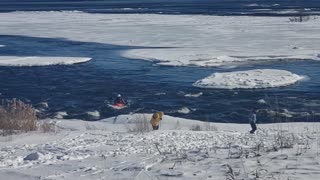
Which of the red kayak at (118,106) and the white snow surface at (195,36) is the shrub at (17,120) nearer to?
the red kayak at (118,106)

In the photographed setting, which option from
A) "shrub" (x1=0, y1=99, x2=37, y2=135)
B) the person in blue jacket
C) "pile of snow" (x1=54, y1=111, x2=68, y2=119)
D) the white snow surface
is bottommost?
"pile of snow" (x1=54, y1=111, x2=68, y2=119)

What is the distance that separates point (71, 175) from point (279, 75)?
49.0 feet

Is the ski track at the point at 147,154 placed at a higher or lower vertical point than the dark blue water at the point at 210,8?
lower

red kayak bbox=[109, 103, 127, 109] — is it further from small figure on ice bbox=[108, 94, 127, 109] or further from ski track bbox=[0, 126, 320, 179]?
ski track bbox=[0, 126, 320, 179]

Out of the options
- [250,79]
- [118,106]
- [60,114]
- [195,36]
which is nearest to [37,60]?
[250,79]

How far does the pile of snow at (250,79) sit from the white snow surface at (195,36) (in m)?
3.88

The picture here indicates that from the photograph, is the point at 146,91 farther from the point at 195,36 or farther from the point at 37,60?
the point at 195,36

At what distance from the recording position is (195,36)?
119 ft

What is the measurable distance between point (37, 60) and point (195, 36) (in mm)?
11917

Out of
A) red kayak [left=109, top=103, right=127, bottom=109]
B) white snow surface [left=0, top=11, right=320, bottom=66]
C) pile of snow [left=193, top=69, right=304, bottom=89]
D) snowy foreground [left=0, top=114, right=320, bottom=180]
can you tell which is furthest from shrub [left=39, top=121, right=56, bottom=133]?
white snow surface [left=0, top=11, right=320, bottom=66]

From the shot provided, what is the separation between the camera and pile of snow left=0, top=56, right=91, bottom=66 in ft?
86.0

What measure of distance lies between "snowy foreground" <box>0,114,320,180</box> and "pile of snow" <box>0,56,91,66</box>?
15.4 metres

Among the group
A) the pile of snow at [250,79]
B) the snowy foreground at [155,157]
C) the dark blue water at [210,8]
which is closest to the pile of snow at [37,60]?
the pile of snow at [250,79]

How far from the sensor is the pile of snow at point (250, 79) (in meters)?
20.1
